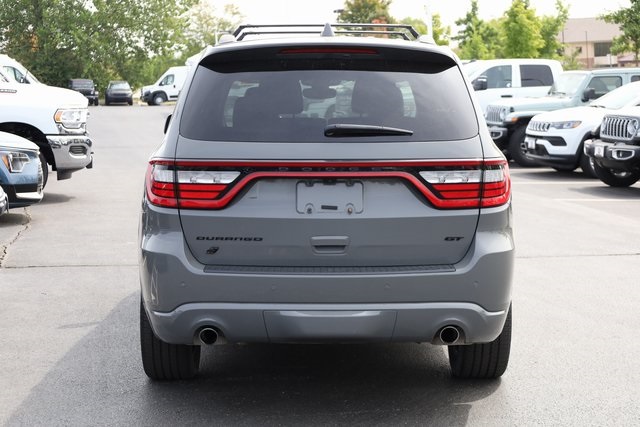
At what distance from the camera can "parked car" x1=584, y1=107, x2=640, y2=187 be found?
15523mm

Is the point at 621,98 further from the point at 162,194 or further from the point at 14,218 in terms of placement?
the point at 162,194

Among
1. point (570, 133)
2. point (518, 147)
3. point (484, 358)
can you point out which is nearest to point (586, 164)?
point (570, 133)

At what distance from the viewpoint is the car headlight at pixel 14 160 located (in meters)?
11.9

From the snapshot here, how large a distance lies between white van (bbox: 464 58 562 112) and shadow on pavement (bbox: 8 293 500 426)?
19.7 meters

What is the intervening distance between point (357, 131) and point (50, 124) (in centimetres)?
1098

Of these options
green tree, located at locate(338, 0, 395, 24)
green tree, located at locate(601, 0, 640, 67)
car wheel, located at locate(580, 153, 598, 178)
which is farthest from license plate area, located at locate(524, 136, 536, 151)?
green tree, located at locate(338, 0, 395, 24)

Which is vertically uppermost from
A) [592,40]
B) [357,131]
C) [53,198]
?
[357,131]

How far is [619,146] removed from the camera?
1569cm

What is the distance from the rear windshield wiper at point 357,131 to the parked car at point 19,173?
7.87 metres

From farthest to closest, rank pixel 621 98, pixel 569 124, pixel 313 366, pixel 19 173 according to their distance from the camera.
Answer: pixel 569 124 < pixel 621 98 < pixel 19 173 < pixel 313 366

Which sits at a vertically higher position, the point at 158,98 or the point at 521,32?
the point at 521,32

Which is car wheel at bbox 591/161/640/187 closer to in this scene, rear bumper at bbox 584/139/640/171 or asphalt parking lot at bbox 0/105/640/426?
rear bumper at bbox 584/139/640/171

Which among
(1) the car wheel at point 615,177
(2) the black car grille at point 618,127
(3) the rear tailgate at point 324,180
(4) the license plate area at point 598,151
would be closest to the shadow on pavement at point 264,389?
(3) the rear tailgate at point 324,180

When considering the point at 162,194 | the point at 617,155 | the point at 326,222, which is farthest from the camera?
the point at 617,155
